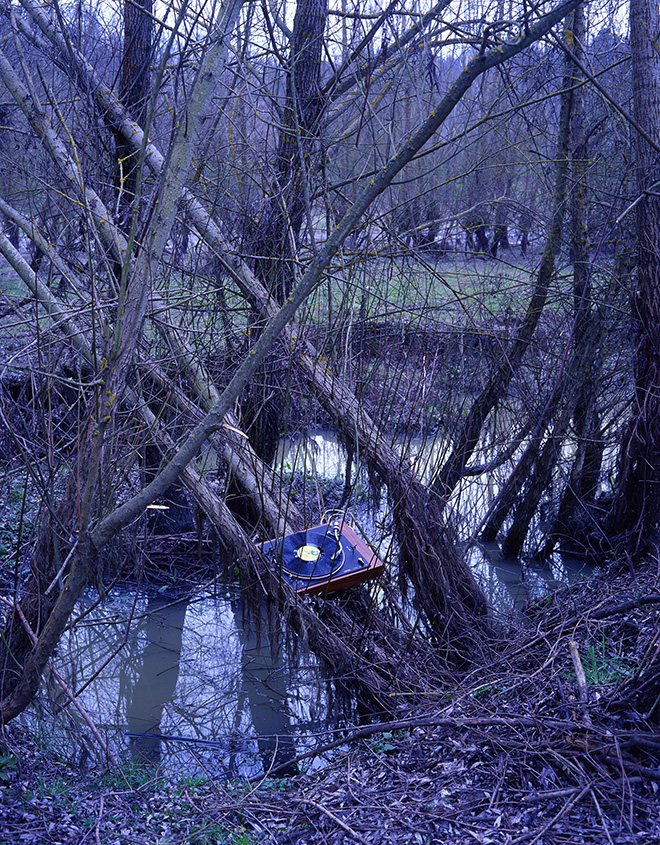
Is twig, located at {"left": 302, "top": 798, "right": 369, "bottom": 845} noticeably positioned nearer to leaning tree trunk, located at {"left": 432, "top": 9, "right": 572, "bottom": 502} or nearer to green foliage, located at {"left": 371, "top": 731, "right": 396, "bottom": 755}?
green foliage, located at {"left": 371, "top": 731, "right": 396, "bottom": 755}

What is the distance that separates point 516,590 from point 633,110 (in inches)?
178

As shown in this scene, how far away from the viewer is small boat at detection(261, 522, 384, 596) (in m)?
4.36

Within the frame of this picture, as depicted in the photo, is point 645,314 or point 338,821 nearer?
point 338,821

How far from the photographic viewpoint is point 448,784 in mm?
3164

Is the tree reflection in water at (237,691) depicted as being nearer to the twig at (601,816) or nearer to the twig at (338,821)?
the twig at (338,821)

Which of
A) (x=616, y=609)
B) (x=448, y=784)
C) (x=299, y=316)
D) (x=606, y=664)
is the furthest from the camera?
(x=299, y=316)

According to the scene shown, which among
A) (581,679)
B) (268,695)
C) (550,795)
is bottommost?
(268,695)

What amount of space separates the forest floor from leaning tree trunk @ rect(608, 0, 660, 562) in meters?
2.04

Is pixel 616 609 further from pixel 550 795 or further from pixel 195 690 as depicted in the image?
pixel 195 690

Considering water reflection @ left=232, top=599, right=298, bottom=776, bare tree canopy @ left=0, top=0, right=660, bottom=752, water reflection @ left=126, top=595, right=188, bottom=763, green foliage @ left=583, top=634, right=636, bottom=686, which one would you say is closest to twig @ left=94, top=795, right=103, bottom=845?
bare tree canopy @ left=0, top=0, right=660, bottom=752

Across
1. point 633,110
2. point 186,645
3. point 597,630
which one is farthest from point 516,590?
point 633,110

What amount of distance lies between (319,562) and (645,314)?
3469 mm

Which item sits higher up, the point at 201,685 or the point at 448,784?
the point at 448,784

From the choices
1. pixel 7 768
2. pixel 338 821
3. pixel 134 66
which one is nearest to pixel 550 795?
pixel 338 821
